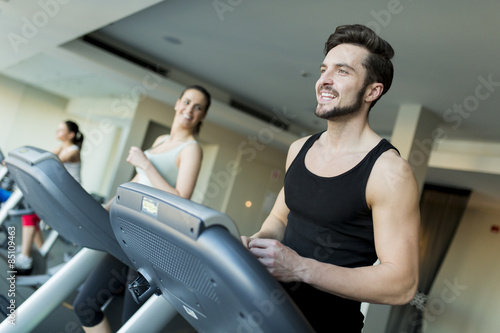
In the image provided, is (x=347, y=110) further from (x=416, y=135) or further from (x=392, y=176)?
(x=416, y=135)

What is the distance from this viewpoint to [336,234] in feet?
2.91

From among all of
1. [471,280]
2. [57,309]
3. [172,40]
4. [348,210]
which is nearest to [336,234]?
[348,210]

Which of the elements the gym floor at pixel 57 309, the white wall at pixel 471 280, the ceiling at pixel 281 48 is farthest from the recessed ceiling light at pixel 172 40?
the white wall at pixel 471 280

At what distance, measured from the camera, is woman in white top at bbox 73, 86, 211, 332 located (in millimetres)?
1718

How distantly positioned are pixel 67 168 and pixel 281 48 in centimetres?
234

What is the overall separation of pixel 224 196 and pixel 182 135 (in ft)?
22.0

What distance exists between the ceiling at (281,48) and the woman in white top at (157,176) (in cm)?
189

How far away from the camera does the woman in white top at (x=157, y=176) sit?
1718mm

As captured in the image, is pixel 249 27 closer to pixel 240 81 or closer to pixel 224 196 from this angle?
pixel 240 81

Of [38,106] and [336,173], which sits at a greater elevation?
[38,106]

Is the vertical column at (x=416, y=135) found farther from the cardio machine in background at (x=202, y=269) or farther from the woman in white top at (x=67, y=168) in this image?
the cardio machine in background at (x=202, y=269)

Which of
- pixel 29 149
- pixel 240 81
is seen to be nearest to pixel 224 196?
pixel 240 81

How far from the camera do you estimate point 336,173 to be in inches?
36.1

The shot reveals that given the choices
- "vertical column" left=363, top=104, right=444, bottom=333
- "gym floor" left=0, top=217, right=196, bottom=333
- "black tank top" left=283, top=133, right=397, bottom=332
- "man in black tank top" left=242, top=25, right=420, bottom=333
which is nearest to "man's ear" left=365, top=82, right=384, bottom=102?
"man in black tank top" left=242, top=25, right=420, bottom=333
